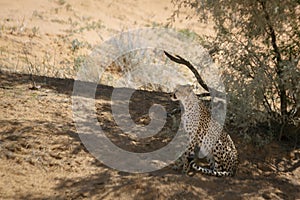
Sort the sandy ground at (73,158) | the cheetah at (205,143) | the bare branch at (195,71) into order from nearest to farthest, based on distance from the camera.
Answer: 1. the sandy ground at (73,158)
2. the cheetah at (205,143)
3. the bare branch at (195,71)

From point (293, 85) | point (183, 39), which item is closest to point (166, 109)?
point (293, 85)

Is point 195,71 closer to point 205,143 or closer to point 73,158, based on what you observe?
point 205,143

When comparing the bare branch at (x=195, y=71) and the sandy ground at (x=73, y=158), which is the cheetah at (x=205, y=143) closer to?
the sandy ground at (x=73, y=158)

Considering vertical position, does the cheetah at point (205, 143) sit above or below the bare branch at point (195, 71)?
below

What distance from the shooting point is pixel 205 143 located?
433cm

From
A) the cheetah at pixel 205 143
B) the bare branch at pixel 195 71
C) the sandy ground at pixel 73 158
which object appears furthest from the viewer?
the bare branch at pixel 195 71

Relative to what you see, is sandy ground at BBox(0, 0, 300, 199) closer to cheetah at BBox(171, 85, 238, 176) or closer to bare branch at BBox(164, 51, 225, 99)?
cheetah at BBox(171, 85, 238, 176)

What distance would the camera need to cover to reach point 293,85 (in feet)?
14.8

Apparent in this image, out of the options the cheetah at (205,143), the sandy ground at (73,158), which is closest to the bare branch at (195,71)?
the sandy ground at (73,158)

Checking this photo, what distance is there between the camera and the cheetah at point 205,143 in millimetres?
4191

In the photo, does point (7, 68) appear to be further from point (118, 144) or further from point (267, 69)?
point (267, 69)

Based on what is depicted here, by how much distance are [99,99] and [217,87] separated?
1568 mm

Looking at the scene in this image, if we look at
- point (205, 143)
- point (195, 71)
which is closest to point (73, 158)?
point (205, 143)

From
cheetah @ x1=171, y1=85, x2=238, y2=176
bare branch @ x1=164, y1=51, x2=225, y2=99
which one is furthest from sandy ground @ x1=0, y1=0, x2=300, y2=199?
bare branch @ x1=164, y1=51, x2=225, y2=99
